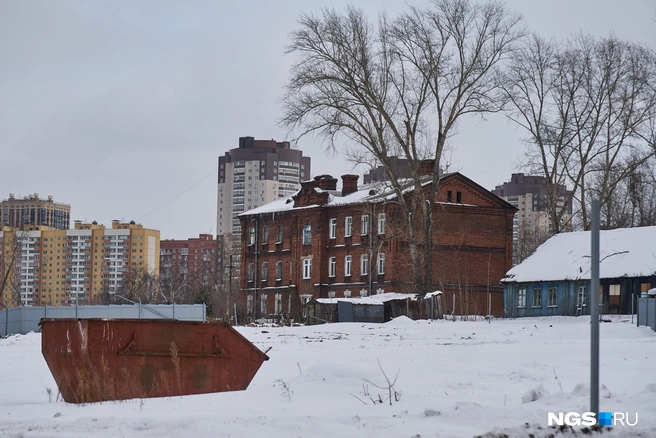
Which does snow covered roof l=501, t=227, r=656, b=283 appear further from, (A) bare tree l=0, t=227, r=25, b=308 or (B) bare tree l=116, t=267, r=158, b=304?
(B) bare tree l=116, t=267, r=158, b=304

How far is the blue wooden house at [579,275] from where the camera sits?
4606cm

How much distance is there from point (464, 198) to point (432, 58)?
17.5 meters

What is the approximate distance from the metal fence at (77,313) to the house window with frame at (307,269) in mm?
16497

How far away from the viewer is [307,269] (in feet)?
217

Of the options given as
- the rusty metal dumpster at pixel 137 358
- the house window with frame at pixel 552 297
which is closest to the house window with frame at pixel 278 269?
the house window with frame at pixel 552 297

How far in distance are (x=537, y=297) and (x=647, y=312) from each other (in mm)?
18911

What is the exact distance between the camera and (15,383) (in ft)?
54.8

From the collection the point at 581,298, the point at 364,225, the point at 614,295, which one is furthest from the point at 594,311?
the point at 364,225

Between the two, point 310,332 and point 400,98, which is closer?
point 310,332

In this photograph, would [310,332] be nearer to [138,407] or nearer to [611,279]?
[611,279]

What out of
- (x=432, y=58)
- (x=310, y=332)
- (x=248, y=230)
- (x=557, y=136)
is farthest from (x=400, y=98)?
(x=248, y=230)

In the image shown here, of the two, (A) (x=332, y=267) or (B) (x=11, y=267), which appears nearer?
(A) (x=332, y=267)

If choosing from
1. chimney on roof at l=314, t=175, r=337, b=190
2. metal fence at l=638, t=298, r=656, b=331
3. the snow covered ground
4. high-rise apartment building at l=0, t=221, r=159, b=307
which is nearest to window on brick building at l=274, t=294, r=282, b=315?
chimney on roof at l=314, t=175, r=337, b=190

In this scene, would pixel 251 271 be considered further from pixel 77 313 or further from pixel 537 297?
pixel 537 297
